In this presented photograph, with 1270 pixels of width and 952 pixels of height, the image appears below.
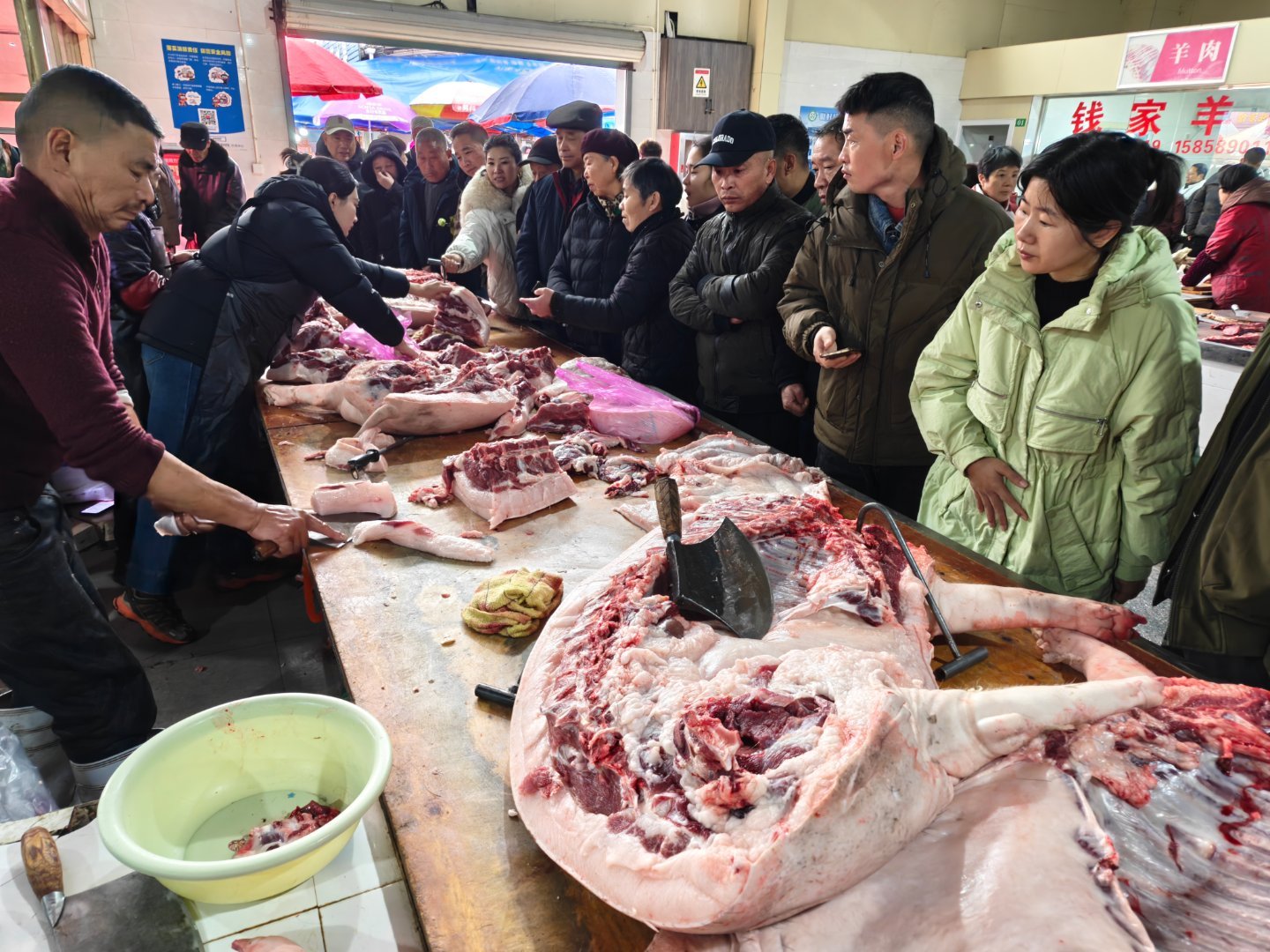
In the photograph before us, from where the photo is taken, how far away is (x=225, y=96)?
938cm

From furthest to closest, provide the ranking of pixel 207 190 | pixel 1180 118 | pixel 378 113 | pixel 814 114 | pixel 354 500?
pixel 814 114 → pixel 378 113 → pixel 1180 118 → pixel 207 190 → pixel 354 500

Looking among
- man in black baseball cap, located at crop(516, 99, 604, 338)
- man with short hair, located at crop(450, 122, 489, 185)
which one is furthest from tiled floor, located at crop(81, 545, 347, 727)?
man with short hair, located at crop(450, 122, 489, 185)

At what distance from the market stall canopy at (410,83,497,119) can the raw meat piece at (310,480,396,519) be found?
12.1 meters

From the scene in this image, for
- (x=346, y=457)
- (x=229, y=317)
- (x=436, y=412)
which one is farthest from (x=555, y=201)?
(x=346, y=457)

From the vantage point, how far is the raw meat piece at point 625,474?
2.86 metres

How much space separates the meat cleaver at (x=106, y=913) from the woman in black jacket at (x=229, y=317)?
2585 millimetres

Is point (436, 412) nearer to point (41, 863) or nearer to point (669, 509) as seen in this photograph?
point (669, 509)

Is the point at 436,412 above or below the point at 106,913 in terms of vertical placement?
above

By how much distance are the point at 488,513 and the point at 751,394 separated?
1667 millimetres

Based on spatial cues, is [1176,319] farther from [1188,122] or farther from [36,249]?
[1188,122]

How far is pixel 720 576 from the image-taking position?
71.9 inches

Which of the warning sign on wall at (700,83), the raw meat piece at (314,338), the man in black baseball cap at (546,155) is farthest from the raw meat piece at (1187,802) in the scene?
the warning sign on wall at (700,83)

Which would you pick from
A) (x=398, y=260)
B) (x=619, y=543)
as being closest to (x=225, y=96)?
(x=398, y=260)

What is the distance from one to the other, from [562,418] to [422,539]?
3.86ft
